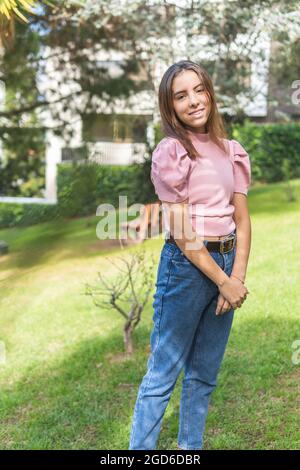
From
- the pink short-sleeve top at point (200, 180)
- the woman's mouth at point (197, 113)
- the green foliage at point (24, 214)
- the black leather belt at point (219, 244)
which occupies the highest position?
the woman's mouth at point (197, 113)

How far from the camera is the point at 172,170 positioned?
6.54 feet

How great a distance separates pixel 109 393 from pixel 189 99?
1.78 metres

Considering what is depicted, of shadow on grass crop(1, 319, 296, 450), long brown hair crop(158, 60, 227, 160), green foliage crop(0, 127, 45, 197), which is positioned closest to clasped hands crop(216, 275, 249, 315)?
long brown hair crop(158, 60, 227, 160)

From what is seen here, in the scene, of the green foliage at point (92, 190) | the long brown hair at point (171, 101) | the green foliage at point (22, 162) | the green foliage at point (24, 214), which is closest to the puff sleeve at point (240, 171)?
the long brown hair at point (171, 101)

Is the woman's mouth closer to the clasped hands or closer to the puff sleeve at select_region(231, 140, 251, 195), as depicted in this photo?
the puff sleeve at select_region(231, 140, 251, 195)

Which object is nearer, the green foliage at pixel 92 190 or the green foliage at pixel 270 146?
the green foliage at pixel 92 190

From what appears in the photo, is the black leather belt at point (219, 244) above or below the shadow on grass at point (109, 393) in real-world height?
above

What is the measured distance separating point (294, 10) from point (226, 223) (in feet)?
17.7

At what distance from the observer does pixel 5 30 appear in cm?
Answer: 444

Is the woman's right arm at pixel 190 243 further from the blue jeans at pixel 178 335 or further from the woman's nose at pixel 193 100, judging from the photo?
the woman's nose at pixel 193 100

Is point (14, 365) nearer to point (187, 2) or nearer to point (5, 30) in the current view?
point (5, 30)

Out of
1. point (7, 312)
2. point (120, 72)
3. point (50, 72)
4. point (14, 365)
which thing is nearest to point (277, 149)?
point (120, 72)

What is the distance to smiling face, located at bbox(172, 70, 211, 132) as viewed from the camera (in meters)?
2.08

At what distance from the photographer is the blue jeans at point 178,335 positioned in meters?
2.09
